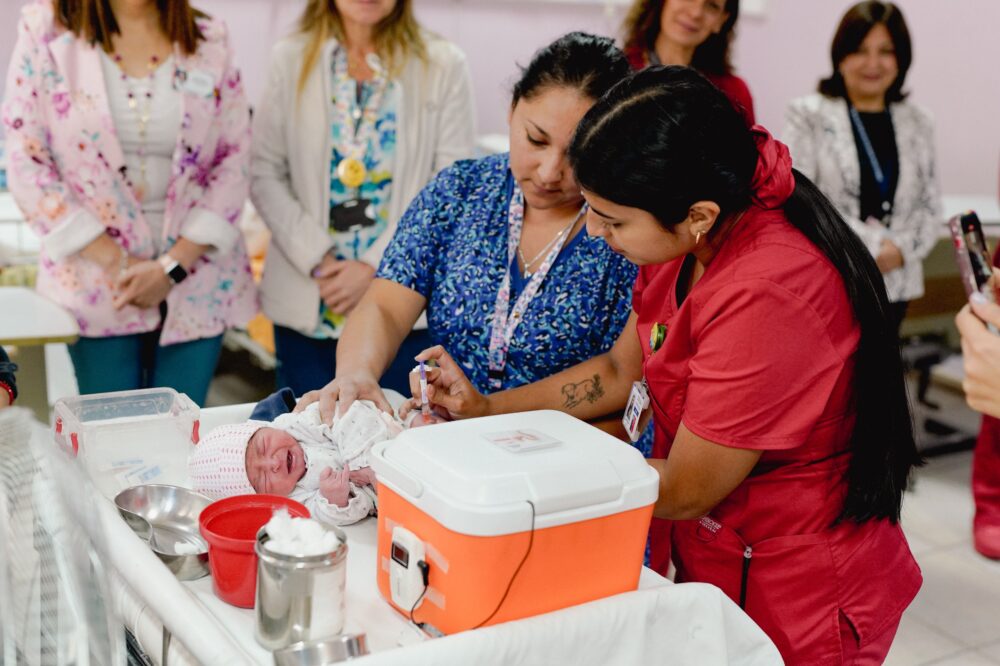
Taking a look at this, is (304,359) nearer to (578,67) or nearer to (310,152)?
(310,152)

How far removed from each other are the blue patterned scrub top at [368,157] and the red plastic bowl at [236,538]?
150 cm

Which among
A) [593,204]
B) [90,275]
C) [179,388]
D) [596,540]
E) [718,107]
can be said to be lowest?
[179,388]

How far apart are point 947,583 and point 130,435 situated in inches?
105

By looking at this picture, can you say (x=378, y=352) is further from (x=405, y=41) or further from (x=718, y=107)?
(x=405, y=41)

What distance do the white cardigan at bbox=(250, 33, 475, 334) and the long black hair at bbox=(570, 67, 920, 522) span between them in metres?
1.43

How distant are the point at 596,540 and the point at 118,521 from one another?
0.66 metres

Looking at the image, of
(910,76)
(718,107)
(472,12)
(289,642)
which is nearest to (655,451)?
(718,107)

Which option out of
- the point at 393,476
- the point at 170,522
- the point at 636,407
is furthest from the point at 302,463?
the point at 636,407

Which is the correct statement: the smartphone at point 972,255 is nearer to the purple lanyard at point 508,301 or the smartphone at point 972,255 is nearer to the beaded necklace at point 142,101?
the purple lanyard at point 508,301

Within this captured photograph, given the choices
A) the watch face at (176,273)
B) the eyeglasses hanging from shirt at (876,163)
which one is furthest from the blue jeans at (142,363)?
the eyeglasses hanging from shirt at (876,163)

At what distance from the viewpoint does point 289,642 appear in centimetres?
122

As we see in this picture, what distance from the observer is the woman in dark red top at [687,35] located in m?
3.03

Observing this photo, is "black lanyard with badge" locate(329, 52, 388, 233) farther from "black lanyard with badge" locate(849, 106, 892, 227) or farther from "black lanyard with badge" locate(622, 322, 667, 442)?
"black lanyard with badge" locate(849, 106, 892, 227)

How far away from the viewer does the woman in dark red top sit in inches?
119
